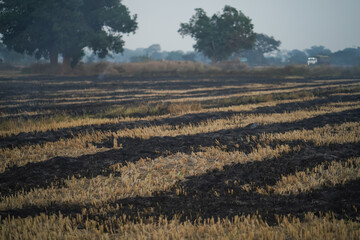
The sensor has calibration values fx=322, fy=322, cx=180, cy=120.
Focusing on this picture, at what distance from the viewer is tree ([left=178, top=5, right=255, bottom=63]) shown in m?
62.2

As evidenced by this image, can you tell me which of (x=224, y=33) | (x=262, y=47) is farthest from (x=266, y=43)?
(x=224, y=33)

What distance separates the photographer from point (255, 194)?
6203mm

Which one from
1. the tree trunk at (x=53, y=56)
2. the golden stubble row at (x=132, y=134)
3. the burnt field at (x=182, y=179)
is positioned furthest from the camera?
the tree trunk at (x=53, y=56)

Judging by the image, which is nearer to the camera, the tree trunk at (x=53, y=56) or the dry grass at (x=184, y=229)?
the dry grass at (x=184, y=229)

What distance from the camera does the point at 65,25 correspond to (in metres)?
43.4

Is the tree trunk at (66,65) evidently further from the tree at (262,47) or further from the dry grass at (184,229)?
the tree at (262,47)

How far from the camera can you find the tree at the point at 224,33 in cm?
6225

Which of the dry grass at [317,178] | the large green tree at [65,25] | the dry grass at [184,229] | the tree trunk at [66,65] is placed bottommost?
the dry grass at [184,229]

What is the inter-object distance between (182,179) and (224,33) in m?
58.7

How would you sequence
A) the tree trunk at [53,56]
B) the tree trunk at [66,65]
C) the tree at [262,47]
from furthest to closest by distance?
the tree at [262,47] < the tree trunk at [66,65] < the tree trunk at [53,56]

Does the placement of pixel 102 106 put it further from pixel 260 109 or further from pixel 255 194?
pixel 255 194

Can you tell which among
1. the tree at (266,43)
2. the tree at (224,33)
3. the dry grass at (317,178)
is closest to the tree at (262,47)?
the tree at (266,43)

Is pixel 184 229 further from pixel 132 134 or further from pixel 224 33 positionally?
pixel 224 33

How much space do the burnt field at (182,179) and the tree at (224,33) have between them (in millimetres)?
51212
